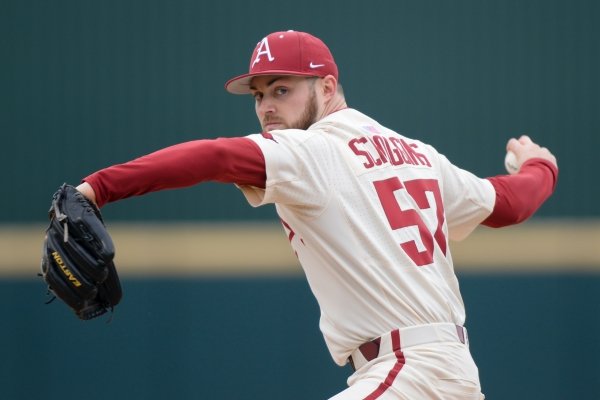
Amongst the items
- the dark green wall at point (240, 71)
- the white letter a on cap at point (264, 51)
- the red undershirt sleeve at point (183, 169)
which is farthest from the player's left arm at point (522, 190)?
the dark green wall at point (240, 71)

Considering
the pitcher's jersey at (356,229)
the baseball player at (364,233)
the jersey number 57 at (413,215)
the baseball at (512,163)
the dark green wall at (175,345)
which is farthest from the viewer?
the dark green wall at (175,345)

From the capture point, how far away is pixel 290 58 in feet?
10.8

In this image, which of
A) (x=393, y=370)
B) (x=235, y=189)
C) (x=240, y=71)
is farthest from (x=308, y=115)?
(x=240, y=71)

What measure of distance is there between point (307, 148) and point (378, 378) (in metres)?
0.69

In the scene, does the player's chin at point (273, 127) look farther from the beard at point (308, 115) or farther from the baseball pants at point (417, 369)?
the baseball pants at point (417, 369)

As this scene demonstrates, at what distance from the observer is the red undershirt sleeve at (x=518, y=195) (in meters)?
3.59

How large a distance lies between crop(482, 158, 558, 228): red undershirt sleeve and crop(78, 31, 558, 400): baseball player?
1.36ft

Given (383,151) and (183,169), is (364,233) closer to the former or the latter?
(383,151)

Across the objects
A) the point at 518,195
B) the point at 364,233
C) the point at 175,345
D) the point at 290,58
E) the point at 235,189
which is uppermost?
the point at 290,58

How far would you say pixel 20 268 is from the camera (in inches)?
195

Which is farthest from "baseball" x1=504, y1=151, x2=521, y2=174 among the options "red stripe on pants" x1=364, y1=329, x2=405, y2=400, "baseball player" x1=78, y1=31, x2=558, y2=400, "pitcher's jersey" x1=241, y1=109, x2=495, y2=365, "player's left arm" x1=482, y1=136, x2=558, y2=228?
"red stripe on pants" x1=364, y1=329, x2=405, y2=400

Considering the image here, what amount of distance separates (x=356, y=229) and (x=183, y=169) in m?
0.58

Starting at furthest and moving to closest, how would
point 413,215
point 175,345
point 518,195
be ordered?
point 175,345 → point 518,195 → point 413,215

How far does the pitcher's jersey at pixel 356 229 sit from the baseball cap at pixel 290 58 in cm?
27
